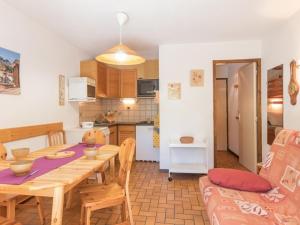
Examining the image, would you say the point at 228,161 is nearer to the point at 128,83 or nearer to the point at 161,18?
the point at 128,83

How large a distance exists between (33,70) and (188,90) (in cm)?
229

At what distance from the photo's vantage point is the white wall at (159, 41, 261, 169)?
135 inches

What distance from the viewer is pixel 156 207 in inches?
91.6

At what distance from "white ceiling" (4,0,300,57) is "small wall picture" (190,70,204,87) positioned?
1.66ft

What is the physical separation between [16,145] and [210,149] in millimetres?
2769

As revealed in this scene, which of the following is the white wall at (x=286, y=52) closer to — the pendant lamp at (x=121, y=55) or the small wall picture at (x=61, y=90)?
the pendant lamp at (x=121, y=55)

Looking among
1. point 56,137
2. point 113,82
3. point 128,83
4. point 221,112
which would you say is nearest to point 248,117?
point 221,112

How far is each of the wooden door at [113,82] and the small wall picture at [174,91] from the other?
1.49 m

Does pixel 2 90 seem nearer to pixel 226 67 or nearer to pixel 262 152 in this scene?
pixel 262 152

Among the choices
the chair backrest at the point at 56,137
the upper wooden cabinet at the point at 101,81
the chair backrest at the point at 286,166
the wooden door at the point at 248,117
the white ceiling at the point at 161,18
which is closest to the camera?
the chair backrest at the point at 286,166

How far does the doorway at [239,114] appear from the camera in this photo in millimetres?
3334

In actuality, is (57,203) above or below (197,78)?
below

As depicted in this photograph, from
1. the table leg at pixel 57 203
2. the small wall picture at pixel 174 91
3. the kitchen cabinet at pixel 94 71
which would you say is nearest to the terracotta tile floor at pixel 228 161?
the small wall picture at pixel 174 91

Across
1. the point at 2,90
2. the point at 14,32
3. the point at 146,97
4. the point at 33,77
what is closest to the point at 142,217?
the point at 2,90
